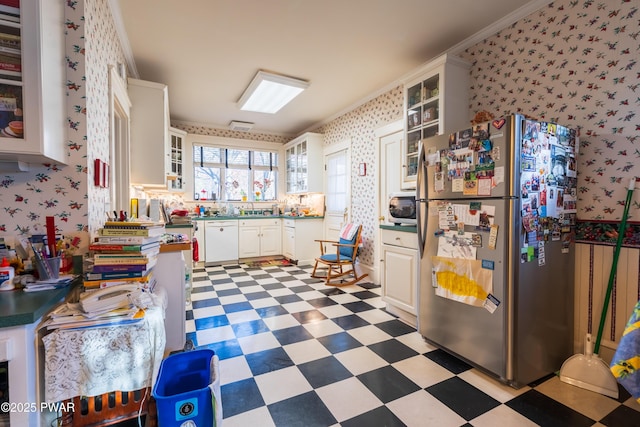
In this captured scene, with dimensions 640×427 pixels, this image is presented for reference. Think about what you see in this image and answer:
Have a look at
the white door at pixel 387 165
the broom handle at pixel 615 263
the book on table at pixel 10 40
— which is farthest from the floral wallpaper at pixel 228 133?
the broom handle at pixel 615 263

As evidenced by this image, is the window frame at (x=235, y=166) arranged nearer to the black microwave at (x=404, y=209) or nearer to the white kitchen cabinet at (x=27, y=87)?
the black microwave at (x=404, y=209)

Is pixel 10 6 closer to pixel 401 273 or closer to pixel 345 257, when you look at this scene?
pixel 401 273

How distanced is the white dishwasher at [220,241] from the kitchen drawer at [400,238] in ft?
10.6

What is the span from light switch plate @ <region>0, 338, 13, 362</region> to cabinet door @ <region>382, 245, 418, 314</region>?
2531mm

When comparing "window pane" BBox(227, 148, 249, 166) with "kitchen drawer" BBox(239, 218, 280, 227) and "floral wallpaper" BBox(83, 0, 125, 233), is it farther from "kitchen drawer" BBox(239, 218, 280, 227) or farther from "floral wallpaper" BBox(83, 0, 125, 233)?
"floral wallpaper" BBox(83, 0, 125, 233)

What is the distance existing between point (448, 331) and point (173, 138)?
5.04 meters

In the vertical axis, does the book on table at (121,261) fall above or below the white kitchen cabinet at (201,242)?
above

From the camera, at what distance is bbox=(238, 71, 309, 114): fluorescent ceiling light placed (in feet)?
11.3

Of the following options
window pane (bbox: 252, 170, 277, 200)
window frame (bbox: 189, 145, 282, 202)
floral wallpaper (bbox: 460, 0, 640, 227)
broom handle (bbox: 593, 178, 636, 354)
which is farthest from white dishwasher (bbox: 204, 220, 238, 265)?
broom handle (bbox: 593, 178, 636, 354)

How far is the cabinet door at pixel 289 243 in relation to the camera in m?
5.27

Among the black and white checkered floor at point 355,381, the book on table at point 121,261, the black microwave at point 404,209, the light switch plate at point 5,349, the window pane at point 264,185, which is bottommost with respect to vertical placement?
the black and white checkered floor at point 355,381

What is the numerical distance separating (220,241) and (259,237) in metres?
0.72

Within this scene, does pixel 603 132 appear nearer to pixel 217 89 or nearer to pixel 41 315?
pixel 41 315

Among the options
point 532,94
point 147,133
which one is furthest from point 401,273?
point 147,133
